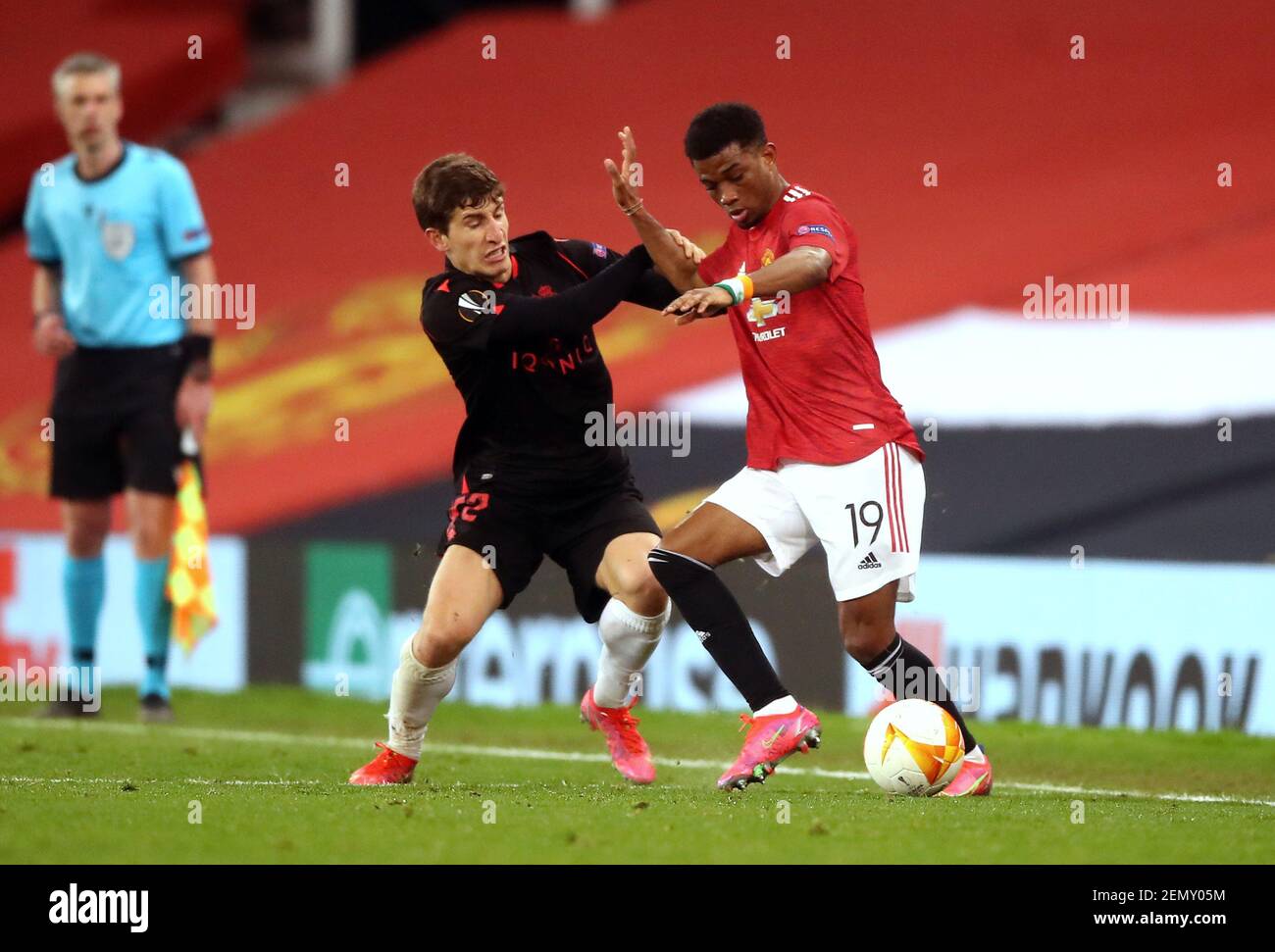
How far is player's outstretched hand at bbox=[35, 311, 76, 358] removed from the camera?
8406 mm

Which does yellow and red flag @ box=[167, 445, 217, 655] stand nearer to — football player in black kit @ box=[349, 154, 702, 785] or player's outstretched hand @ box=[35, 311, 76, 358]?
player's outstretched hand @ box=[35, 311, 76, 358]

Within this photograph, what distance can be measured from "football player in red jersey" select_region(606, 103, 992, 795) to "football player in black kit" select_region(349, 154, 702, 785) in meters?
0.32

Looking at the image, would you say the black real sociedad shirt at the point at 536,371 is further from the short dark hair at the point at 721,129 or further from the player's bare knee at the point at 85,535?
the player's bare knee at the point at 85,535

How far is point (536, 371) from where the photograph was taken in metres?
6.08

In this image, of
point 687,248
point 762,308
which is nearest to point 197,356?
point 687,248

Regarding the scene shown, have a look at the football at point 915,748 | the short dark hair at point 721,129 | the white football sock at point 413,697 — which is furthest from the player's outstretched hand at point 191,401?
the football at point 915,748

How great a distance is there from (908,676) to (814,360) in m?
0.97

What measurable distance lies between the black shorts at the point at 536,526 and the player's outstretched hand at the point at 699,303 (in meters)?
1.11

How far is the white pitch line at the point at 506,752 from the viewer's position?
20.5 ft

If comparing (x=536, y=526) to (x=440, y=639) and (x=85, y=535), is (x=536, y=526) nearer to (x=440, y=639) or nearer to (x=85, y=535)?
(x=440, y=639)
